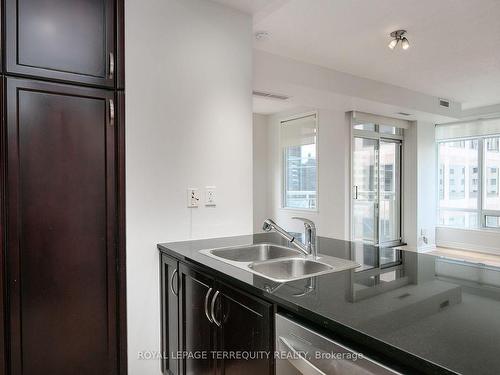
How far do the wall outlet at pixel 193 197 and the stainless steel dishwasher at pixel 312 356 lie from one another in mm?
1200

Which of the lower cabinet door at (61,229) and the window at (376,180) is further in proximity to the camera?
the window at (376,180)

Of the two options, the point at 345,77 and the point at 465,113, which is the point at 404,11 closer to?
the point at 345,77

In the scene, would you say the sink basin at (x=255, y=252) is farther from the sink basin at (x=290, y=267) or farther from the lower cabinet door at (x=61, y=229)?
the lower cabinet door at (x=61, y=229)

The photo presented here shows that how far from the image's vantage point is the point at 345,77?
424cm

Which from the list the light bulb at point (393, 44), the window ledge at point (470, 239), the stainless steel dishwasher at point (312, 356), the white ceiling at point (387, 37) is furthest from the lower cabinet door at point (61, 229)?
the window ledge at point (470, 239)

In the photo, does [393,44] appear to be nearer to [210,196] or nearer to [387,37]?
[387,37]

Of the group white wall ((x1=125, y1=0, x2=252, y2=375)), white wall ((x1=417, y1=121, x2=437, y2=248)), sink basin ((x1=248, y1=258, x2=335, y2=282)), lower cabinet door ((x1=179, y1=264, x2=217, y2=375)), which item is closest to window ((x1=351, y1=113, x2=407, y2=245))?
white wall ((x1=417, y1=121, x2=437, y2=248))

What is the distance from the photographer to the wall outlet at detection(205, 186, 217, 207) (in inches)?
87.9

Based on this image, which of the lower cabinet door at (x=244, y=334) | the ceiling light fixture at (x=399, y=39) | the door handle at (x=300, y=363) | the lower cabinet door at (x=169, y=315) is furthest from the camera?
the ceiling light fixture at (x=399, y=39)

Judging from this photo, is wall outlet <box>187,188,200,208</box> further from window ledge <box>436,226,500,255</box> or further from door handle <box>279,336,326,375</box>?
window ledge <box>436,226,500,255</box>

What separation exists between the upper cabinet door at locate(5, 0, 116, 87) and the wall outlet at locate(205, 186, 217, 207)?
2.79 feet

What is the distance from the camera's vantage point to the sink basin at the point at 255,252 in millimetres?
1943

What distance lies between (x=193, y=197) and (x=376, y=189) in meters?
4.31

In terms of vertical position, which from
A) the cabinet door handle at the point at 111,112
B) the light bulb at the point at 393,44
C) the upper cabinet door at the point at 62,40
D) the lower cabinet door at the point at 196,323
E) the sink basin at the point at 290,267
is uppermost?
the light bulb at the point at 393,44
